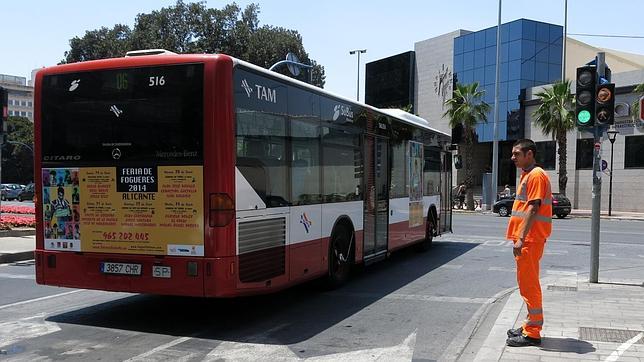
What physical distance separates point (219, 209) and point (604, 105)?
21.8ft

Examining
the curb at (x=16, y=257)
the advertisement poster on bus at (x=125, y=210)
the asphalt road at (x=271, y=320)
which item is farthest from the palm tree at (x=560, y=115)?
the advertisement poster on bus at (x=125, y=210)

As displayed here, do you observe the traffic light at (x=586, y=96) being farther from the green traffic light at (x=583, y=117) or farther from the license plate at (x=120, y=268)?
the license plate at (x=120, y=268)

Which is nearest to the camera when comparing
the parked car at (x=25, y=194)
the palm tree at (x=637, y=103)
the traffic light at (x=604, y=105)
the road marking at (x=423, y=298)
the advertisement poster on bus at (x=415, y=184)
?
the road marking at (x=423, y=298)

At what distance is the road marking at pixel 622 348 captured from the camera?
17.7ft

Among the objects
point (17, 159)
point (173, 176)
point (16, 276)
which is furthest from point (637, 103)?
point (17, 159)

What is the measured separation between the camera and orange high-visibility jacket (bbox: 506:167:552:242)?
5.75m

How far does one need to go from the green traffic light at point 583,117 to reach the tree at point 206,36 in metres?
38.4

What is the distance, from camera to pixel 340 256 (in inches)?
375

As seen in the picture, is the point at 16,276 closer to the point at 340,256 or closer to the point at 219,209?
the point at 340,256

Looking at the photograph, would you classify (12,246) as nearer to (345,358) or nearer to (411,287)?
(411,287)

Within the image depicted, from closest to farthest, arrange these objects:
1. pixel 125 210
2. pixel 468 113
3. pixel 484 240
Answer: pixel 125 210, pixel 484 240, pixel 468 113

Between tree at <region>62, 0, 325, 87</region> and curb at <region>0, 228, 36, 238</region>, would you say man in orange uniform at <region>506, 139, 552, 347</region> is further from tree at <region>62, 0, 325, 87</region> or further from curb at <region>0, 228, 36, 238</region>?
tree at <region>62, 0, 325, 87</region>

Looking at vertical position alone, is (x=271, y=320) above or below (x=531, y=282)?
below

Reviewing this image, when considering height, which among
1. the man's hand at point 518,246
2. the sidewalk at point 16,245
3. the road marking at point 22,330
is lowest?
the sidewalk at point 16,245
